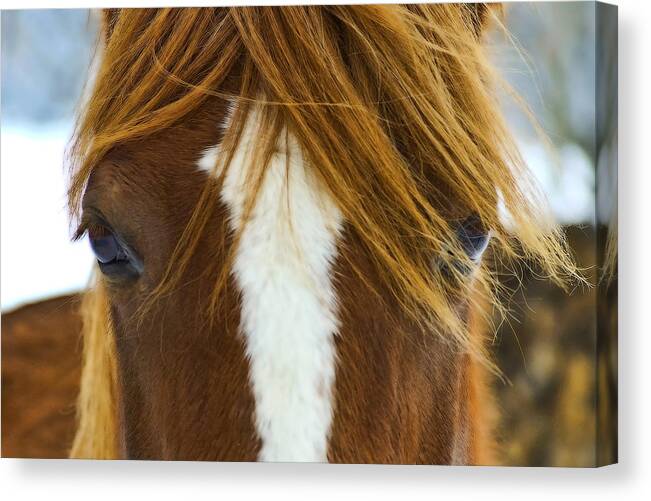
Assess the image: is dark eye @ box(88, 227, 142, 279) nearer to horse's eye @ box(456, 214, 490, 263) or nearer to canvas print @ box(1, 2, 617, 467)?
canvas print @ box(1, 2, 617, 467)

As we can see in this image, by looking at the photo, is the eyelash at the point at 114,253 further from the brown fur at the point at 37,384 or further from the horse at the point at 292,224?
the brown fur at the point at 37,384

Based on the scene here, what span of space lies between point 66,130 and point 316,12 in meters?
0.54

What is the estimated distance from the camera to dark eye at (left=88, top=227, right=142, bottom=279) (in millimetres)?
1162

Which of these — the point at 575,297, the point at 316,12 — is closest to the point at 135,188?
the point at 316,12

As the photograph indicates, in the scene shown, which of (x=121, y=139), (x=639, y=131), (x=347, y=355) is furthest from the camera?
(x=639, y=131)

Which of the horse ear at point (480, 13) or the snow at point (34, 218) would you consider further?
the snow at point (34, 218)

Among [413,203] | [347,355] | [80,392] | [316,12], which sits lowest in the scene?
[80,392]

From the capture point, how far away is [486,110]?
50.4 inches

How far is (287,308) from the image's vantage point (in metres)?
1.06

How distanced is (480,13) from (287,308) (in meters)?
0.65

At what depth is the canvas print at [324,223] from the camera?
3.53 ft

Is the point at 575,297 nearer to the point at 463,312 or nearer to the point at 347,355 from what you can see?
the point at 463,312

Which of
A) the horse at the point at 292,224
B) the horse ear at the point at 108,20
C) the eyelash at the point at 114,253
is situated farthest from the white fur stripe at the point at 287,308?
the horse ear at the point at 108,20

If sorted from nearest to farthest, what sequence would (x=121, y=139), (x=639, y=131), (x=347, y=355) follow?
1. (x=347, y=355)
2. (x=121, y=139)
3. (x=639, y=131)
